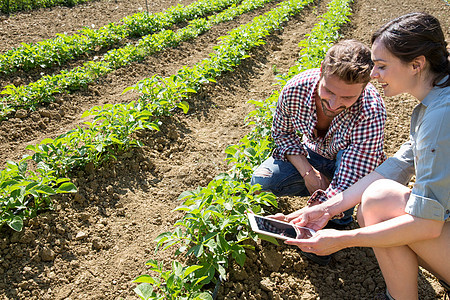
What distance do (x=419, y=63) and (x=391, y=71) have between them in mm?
120

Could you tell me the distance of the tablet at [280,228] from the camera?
80.9 inches

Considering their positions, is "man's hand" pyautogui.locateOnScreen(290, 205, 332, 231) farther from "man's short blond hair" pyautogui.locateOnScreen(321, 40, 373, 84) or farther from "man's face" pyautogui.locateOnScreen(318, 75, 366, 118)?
"man's short blond hair" pyautogui.locateOnScreen(321, 40, 373, 84)

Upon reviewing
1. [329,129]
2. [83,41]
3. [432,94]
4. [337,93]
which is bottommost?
[83,41]

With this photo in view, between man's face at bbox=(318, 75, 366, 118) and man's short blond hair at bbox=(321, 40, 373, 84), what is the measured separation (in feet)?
0.10

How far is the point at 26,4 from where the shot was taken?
9.38m

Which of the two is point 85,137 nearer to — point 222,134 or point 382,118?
point 222,134

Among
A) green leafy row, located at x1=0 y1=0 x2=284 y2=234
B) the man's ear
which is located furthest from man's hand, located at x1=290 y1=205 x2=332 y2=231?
green leafy row, located at x1=0 y1=0 x2=284 y2=234

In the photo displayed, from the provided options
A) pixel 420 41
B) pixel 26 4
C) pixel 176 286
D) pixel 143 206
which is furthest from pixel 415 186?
pixel 26 4

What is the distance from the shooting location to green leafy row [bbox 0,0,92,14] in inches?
353

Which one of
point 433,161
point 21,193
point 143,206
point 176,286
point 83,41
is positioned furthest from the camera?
point 83,41

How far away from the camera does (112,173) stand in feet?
11.3

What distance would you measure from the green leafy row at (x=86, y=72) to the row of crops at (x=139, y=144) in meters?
0.01

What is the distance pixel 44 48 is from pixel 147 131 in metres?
3.23

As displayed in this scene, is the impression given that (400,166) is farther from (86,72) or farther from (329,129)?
(86,72)
